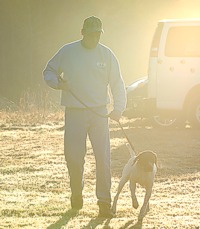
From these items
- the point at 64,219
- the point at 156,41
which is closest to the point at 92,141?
the point at 64,219

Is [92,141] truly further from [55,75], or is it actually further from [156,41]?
[156,41]

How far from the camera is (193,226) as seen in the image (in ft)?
23.6

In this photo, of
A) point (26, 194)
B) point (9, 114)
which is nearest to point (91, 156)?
point (26, 194)

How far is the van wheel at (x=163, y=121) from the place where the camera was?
18.0 m

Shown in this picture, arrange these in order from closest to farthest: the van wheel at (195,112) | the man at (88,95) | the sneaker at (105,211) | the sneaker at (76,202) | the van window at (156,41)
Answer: the sneaker at (105,211), the man at (88,95), the sneaker at (76,202), the van window at (156,41), the van wheel at (195,112)

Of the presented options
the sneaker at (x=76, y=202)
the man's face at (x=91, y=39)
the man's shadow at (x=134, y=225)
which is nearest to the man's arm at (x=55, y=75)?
the man's face at (x=91, y=39)

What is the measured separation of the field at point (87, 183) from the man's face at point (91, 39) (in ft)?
5.43

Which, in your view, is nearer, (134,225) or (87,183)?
(134,225)

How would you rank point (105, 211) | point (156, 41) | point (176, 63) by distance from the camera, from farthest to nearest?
point (156, 41), point (176, 63), point (105, 211)

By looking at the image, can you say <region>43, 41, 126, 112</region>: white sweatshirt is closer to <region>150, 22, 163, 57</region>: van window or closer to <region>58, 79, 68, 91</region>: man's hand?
<region>58, 79, 68, 91</region>: man's hand

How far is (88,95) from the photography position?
7.79m

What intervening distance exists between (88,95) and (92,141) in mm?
476

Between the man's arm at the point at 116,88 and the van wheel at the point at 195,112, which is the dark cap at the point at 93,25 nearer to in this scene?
the man's arm at the point at 116,88

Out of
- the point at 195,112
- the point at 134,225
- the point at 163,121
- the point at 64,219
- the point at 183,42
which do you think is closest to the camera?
the point at 134,225
